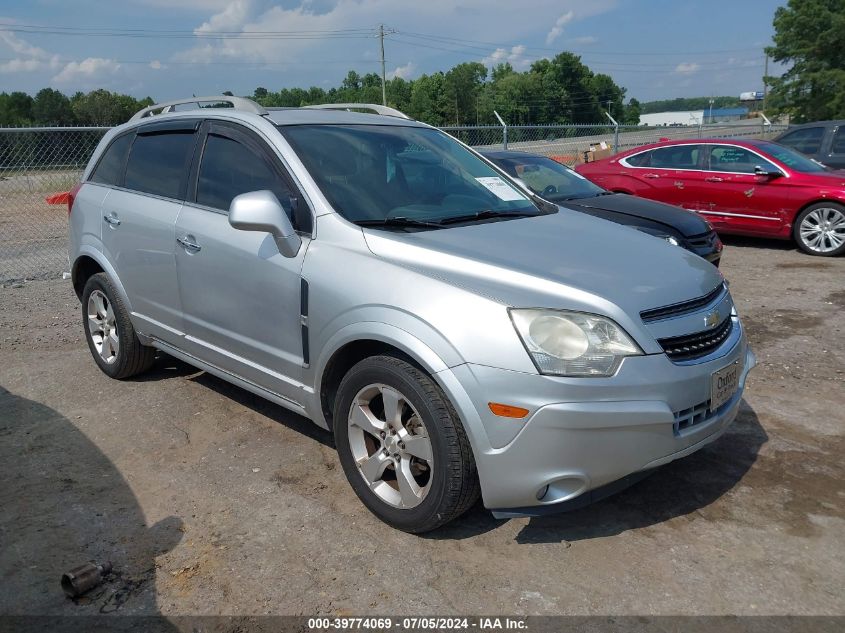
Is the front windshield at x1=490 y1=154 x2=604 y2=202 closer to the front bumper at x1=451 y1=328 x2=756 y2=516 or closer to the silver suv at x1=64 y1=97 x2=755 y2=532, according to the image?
the silver suv at x1=64 y1=97 x2=755 y2=532

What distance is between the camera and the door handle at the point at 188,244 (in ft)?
12.9

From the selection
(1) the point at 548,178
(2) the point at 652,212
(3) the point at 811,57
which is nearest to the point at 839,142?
(2) the point at 652,212

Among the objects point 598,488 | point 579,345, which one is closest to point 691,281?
point 579,345

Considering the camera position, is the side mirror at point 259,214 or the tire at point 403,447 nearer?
the tire at point 403,447

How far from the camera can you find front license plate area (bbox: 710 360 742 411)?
9.78ft

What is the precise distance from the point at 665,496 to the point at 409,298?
5.33 feet

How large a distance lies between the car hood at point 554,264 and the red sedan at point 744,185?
6847 millimetres

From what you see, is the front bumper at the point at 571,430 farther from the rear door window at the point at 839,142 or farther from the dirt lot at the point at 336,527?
the rear door window at the point at 839,142

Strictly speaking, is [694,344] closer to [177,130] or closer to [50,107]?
[177,130]

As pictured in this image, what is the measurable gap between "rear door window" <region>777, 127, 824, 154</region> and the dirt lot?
8.19m

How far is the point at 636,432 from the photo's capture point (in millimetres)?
2705

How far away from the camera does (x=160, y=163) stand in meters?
4.48

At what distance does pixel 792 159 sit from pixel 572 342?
8.68 meters

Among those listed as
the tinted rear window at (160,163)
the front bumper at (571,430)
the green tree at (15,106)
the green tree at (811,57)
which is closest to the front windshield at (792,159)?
the front bumper at (571,430)
